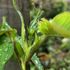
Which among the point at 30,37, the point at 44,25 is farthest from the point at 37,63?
the point at 44,25

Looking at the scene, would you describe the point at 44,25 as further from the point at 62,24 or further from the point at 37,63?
the point at 37,63

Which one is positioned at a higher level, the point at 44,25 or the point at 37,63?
the point at 44,25

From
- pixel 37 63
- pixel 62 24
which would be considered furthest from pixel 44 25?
pixel 37 63

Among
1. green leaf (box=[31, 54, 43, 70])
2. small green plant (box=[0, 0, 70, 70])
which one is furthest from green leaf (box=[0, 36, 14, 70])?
green leaf (box=[31, 54, 43, 70])

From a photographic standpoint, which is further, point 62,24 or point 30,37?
point 30,37

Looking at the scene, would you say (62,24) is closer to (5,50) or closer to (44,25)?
(44,25)

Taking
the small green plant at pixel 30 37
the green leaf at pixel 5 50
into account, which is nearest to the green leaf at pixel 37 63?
the small green plant at pixel 30 37

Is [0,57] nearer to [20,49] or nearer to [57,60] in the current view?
[20,49]

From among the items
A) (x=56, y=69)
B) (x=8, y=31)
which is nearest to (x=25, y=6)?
(x=8, y=31)
